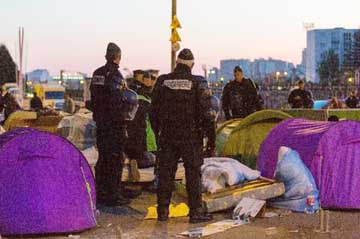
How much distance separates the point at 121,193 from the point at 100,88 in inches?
64.2

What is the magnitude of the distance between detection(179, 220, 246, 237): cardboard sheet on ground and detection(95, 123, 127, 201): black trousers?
1.75 m

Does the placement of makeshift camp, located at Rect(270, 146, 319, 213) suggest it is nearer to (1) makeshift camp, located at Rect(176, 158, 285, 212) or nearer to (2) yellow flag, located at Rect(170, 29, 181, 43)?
(1) makeshift camp, located at Rect(176, 158, 285, 212)

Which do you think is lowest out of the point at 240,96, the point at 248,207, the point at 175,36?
the point at 248,207

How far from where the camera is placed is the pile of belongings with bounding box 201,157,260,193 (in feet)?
31.6

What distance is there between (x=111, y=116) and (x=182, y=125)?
1.35 m

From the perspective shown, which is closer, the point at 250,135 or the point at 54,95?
the point at 250,135

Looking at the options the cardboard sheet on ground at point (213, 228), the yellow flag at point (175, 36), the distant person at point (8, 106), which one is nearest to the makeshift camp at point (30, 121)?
the distant person at point (8, 106)

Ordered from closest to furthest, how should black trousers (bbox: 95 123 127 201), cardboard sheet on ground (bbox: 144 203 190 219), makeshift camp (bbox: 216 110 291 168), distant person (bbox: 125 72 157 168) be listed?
cardboard sheet on ground (bbox: 144 203 190 219) < black trousers (bbox: 95 123 127 201) < distant person (bbox: 125 72 157 168) < makeshift camp (bbox: 216 110 291 168)

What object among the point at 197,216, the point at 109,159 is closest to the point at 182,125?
the point at 197,216

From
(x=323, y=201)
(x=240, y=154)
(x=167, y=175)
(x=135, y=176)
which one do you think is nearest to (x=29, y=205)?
(x=167, y=175)

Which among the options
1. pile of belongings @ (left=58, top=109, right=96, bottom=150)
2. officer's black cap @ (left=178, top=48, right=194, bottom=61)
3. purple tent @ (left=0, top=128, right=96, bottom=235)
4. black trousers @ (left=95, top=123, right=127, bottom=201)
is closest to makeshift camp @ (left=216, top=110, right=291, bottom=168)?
pile of belongings @ (left=58, top=109, right=96, bottom=150)

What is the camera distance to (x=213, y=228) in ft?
28.1

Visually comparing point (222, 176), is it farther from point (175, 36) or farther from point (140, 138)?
point (175, 36)

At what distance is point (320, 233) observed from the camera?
8.36 m
